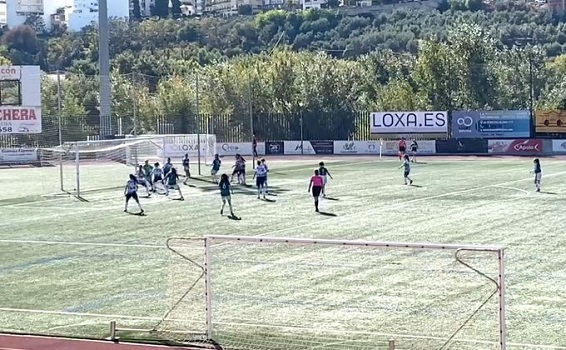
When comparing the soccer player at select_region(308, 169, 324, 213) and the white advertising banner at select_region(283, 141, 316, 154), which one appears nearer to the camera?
the soccer player at select_region(308, 169, 324, 213)

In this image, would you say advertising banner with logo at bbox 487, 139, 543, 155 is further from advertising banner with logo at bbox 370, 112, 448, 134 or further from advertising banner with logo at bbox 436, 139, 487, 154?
advertising banner with logo at bbox 370, 112, 448, 134

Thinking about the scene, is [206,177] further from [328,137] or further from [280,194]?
[328,137]

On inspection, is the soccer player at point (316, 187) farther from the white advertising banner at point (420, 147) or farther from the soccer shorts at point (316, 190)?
the white advertising banner at point (420, 147)

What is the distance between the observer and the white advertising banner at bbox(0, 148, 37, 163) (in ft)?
249

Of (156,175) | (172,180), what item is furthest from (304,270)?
(156,175)

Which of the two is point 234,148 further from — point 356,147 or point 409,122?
point 409,122

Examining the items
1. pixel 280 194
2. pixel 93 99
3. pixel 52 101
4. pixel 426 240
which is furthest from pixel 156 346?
pixel 93 99

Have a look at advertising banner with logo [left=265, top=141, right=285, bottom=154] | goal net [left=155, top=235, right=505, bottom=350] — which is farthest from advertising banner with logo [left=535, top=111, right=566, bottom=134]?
goal net [left=155, top=235, right=505, bottom=350]

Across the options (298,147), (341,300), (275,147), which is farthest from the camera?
(275,147)

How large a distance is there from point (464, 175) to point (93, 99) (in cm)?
5855

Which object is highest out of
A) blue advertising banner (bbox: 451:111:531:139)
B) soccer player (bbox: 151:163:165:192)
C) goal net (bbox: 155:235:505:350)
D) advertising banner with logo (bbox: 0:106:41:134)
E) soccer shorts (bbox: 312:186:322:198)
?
advertising banner with logo (bbox: 0:106:41:134)

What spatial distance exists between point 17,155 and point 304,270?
57466 millimetres

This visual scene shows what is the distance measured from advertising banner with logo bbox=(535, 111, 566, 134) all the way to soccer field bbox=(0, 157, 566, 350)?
1308 inches

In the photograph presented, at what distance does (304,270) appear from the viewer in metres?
22.5
